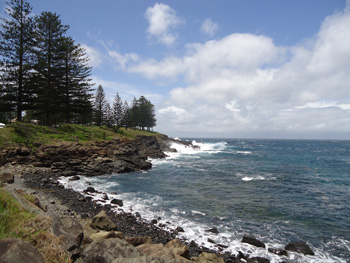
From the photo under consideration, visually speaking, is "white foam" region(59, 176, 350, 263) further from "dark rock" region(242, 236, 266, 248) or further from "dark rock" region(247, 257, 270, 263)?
"dark rock" region(247, 257, 270, 263)

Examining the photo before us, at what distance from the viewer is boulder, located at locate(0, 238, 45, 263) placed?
14.0 feet

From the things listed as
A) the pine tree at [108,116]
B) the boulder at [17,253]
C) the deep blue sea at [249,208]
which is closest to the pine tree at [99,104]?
the pine tree at [108,116]

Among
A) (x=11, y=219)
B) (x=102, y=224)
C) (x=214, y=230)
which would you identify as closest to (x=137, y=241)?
(x=102, y=224)

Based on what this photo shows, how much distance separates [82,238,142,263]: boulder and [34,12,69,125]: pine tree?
120 ft

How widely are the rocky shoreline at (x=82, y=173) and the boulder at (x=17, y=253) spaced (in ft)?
5.56

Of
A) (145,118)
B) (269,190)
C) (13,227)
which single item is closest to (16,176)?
(13,227)

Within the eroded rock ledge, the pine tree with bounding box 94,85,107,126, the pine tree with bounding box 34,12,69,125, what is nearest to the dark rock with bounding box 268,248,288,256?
the eroded rock ledge

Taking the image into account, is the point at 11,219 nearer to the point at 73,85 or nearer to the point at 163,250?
the point at 163,250

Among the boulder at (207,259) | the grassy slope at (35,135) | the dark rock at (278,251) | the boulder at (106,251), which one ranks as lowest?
the dark rock at (278,251)

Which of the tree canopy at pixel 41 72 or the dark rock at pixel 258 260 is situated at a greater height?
the tree canopy at pixel 41 72

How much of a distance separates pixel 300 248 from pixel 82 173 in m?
29.3

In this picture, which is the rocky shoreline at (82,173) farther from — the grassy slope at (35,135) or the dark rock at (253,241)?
the grassy slope at (35,135)

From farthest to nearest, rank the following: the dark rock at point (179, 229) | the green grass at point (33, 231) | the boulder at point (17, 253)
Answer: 1. the dark rock at point (179, 229)
2. the green grass at point (33, 231)
3. the boulder at point (17, 253)

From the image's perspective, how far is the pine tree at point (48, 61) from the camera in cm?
3550
